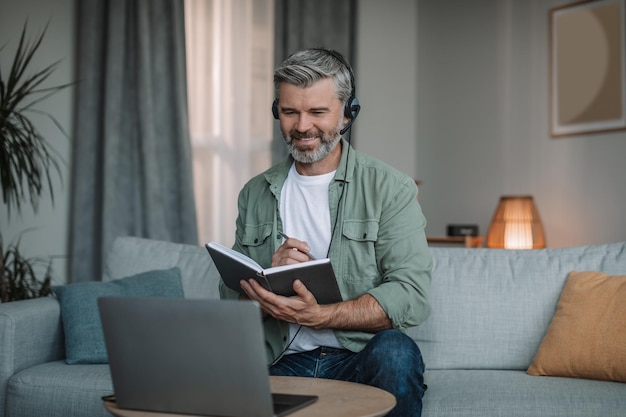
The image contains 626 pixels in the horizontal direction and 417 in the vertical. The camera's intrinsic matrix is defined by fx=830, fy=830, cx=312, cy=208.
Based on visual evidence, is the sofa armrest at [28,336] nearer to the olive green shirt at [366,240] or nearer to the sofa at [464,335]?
the sofa at [464,335]

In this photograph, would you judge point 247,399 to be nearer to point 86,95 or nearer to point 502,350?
point 502,350

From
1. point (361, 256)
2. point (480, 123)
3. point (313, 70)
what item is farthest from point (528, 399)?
point (480, 123)

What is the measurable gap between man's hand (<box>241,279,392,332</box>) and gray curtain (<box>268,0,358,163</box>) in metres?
2.86

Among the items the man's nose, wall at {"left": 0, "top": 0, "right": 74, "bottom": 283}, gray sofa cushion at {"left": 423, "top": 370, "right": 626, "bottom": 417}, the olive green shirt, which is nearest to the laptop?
the olive green shirt

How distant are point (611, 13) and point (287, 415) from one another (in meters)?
3.57

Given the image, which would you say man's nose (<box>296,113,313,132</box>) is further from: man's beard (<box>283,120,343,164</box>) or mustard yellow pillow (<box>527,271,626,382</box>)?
mustard yellow pillow (<box>527,271,626,382</box>)

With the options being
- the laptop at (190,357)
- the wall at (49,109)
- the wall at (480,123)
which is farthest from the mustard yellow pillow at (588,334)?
the wall at (49,109)

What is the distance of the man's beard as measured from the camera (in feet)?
7.02

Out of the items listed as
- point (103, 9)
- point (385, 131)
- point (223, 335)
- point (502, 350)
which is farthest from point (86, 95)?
point (223, 335)

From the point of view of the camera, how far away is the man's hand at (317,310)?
1835 millimetres

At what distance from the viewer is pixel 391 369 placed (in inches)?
69.2

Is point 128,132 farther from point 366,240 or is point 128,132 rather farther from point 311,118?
point 366,240

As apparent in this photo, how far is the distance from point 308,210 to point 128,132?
2271 mm

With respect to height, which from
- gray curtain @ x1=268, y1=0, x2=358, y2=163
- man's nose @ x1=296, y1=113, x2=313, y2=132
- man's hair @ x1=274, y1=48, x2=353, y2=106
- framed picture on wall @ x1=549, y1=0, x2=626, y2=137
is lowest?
man's nose @ x1=296, y1=113, x2=313, y2=132
